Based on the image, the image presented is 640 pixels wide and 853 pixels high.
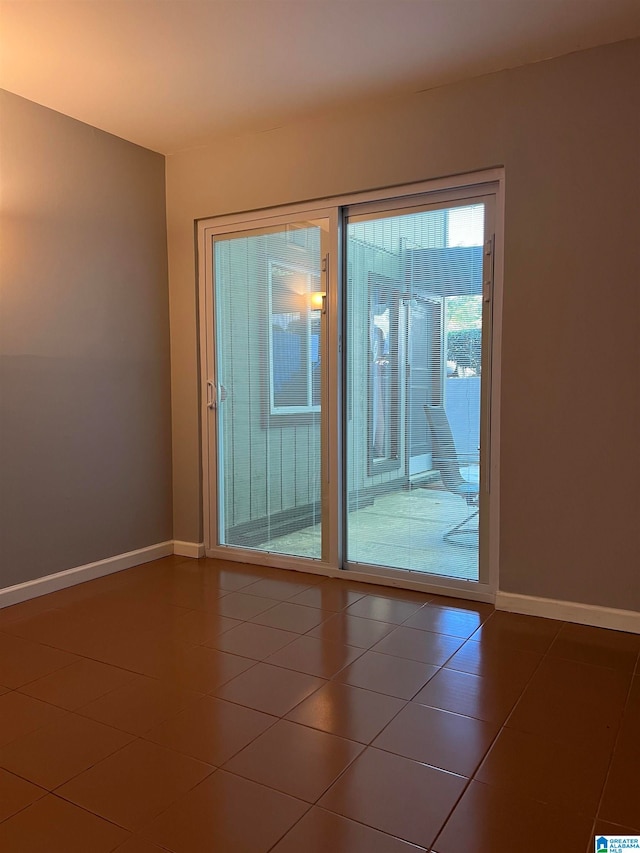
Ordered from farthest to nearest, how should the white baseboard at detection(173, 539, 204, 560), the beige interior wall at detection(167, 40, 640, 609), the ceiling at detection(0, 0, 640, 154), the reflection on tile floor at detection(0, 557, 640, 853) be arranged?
the white baseboard at detection(173, 539, 204, 560) → the beige interior wall at detection(167, 40, 640, 609) → the ceiling at detection(0, 0, 640, 154) → the reflection on tile floor at detection(0, 557, 640, 853)

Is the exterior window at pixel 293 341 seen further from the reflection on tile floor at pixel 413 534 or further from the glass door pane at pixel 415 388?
the reflection on tile floor at pixel 413 534

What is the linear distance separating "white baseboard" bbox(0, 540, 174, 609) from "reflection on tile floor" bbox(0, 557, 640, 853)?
233 millimetres

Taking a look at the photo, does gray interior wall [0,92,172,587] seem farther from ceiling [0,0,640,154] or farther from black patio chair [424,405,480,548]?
black patio chair [424,405,480,548]

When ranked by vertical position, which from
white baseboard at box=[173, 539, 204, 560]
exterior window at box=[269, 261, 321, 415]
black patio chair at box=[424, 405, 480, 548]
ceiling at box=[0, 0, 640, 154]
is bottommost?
white baseboard at box=[173, 539, 204, 560]

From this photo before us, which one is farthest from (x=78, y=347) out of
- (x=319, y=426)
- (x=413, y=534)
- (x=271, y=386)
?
(x=413, y=534)

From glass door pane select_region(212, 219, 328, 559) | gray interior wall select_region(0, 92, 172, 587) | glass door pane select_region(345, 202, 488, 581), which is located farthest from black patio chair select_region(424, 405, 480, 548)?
gray interior wall select_region(0, 92, 172, 587)

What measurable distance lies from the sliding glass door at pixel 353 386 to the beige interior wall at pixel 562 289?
0.62ft

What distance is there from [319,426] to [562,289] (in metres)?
1.51

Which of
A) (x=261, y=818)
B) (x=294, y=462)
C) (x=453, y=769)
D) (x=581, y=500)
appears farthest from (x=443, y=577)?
(x=261, y=818)

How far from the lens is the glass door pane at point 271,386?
374 cm

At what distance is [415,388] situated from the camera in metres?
3.40

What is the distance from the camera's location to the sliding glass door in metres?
3.28

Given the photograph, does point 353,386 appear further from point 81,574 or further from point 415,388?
point 81,574

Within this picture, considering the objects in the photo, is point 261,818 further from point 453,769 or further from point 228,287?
point 228,287
